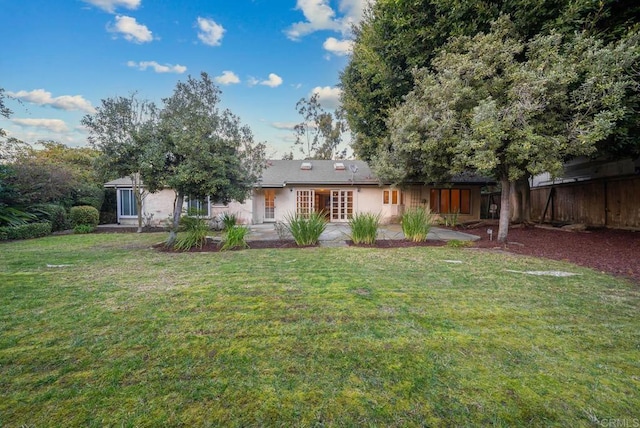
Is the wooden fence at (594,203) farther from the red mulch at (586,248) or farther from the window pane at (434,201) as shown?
the window pane at (434,201)

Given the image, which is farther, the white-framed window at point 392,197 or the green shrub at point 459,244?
the white-framed window at point 392,197

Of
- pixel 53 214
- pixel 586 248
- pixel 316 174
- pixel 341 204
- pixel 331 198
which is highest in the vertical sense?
pixel 316 174

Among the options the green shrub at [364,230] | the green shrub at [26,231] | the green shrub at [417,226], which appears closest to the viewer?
the green shrub at [364,230]

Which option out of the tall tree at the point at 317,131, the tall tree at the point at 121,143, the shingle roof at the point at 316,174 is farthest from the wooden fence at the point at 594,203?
the tall tree at the point at 317,131

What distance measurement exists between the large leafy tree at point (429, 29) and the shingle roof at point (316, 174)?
4.65 meters

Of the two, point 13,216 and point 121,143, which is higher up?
point 121,143

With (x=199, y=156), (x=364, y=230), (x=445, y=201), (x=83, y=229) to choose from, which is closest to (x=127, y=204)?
(x=83, y=229)

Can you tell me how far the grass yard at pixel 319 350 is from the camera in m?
1.75

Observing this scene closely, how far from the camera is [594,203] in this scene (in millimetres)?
12203

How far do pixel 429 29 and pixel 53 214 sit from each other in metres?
16.2

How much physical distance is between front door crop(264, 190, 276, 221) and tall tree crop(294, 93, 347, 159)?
54.2ft

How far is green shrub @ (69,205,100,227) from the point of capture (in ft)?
42.2

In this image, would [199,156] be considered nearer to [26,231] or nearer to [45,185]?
[26,231]

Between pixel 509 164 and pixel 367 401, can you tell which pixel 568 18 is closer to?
pixel 509 164
